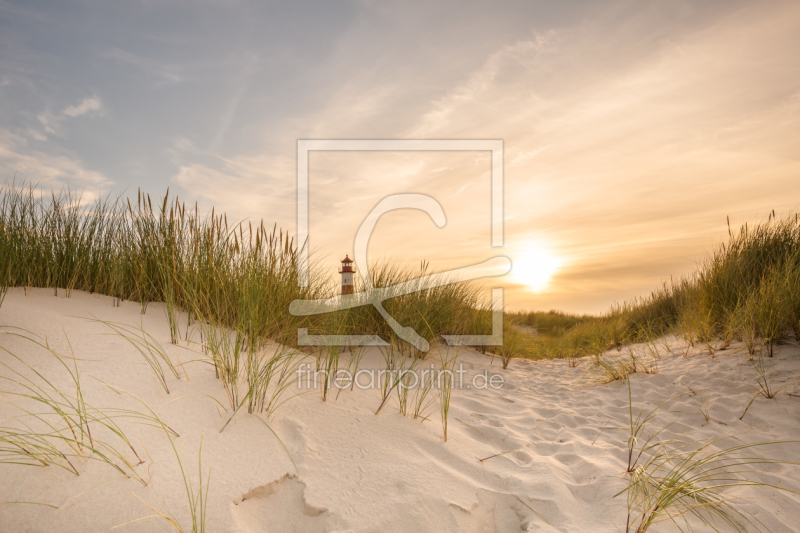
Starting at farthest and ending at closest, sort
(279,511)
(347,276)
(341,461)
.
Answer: (347,276), (341,461), (279,511)

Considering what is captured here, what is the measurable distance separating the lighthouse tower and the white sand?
2880mm

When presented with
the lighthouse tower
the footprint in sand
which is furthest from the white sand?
the lighthouse tower

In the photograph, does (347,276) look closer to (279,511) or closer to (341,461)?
(341,461)

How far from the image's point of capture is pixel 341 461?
207cm

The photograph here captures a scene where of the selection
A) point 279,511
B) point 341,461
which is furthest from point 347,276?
point 279,511

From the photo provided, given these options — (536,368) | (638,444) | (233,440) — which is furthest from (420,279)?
(233,440)

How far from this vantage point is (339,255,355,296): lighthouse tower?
596 centimetres

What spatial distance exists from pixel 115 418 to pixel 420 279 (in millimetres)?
4007

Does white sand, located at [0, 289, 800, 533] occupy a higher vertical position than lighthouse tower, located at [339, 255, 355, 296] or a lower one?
lower

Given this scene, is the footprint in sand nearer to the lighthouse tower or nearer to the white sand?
the white sand

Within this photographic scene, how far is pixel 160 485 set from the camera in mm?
1656

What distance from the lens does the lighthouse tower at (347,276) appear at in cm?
596

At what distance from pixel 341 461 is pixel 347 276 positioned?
5339mm

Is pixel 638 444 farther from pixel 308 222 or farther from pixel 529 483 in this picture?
pixel 308 222
